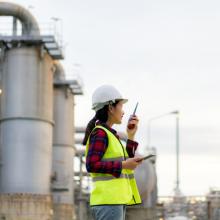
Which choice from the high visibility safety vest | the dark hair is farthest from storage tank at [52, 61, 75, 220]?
the high visibility safety vest

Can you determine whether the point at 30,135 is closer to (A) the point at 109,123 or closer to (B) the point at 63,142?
(B) the point at 63,142

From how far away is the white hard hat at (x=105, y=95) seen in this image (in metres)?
4.18

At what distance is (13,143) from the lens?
110 ft

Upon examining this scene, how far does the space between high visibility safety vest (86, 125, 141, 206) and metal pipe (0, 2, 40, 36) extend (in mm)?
31174

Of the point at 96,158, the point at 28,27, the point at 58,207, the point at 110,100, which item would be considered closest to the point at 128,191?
the point at 96,158

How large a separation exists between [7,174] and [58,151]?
9930 mm

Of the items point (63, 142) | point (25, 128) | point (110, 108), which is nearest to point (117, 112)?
point (110, 108)

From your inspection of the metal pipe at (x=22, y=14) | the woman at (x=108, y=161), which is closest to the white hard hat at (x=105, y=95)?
the woman at (x=108, y=161)

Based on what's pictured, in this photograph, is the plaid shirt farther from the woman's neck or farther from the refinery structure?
the refinery structure

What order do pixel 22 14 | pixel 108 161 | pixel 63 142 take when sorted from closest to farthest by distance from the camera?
pixel 108 161
pixel 22 14
pixel 63 142

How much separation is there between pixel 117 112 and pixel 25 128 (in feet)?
97.7

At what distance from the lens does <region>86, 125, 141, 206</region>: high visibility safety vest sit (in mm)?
4000

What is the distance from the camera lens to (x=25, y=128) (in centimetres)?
3366

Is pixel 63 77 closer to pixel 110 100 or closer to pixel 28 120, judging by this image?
pixel 28 120
